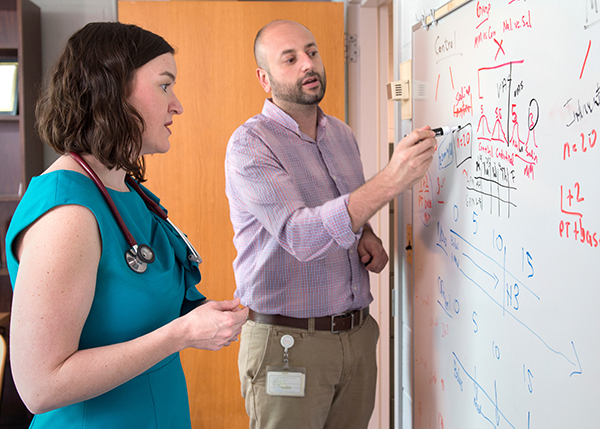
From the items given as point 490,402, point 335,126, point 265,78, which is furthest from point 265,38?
point 490,402

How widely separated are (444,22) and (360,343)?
94 centimetres

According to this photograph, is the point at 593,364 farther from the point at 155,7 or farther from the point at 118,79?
the point at 155,7

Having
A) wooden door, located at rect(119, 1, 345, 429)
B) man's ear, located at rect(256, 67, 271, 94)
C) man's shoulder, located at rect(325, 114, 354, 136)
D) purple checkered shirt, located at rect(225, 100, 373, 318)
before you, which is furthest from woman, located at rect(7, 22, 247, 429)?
wooden door, located at rect(119, 1, 345, 429)

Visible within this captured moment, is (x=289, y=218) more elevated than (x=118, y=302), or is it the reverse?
(x=289, y=218)

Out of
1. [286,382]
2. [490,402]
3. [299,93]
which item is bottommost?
[286,382]

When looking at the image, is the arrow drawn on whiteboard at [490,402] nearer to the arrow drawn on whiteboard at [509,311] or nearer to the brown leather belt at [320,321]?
the arrow drawn on whiteboard at [509,311]

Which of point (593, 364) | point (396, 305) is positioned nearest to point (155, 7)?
point (396, 305)

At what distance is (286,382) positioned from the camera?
1.33 meters

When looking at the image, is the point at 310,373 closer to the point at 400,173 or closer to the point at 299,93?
the point at 400,173

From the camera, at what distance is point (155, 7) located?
2324mm

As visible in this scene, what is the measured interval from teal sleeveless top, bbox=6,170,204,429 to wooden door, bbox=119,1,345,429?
56.2 inches

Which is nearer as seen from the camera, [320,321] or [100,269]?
[100,269]

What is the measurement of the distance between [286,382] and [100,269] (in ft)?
2.39

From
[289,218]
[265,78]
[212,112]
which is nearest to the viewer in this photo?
[289,218]
